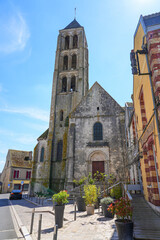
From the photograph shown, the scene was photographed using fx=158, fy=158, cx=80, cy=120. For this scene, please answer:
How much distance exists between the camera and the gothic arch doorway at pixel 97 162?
1722 centimetres

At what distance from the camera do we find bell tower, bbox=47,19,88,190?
20469 millimetres

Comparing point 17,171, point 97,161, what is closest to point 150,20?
point 97,161

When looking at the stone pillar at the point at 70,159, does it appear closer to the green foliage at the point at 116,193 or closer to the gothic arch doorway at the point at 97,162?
the gothic arch doorway at the point at 97,162

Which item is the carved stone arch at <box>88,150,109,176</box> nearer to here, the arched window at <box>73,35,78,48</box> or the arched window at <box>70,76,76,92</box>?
the arched window at <box>70,76,76,92</box>

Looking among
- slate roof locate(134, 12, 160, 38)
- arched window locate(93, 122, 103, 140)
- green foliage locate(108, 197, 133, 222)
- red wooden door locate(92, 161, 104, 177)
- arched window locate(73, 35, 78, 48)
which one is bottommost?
green foliage locate(108, 197, 133, 222)

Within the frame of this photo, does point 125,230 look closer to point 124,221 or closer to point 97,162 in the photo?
point 124,221

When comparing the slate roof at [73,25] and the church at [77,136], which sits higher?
the slate roof at [73,25]

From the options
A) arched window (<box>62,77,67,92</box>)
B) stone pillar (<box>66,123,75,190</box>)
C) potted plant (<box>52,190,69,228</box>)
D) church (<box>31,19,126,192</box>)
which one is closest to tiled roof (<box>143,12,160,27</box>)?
potted plant (<box>52,190,69,228</box>)

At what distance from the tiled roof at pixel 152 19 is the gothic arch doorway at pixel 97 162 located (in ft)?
42.7

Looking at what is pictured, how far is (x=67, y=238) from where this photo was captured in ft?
15.6

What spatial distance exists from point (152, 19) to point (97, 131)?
12.9 metres

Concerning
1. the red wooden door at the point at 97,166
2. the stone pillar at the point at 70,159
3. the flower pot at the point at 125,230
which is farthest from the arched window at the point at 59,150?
the flower pot at the point at 125,230

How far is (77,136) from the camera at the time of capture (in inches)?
734

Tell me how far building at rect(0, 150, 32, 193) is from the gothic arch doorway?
23.2 meters
